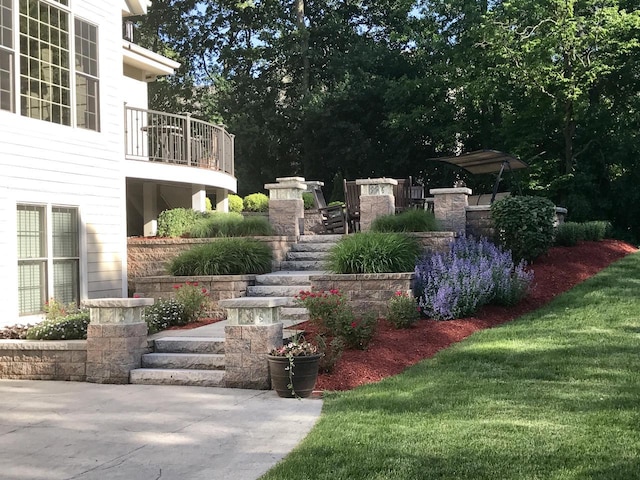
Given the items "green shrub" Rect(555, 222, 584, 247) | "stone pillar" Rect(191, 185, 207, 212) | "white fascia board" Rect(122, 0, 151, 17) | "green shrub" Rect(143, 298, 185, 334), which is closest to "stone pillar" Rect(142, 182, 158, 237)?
"stone pillar" Rect(191, 185, 207, 212)

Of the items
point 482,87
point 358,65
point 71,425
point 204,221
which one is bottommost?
point 71,425

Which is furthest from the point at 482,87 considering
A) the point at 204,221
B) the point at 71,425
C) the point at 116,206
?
the point at 71,425

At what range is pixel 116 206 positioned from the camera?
→ 1159 centimetres

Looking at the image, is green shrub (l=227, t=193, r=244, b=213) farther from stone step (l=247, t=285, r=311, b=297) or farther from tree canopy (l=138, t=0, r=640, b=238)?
stone step (l=247, t=285, r=311, b=297)

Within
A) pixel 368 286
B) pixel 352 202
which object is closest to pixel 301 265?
pixel 368 286

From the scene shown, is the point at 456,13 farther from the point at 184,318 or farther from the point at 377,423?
the point at 377,423

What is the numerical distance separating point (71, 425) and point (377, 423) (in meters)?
2.67

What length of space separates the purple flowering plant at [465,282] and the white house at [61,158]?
5.50 metres

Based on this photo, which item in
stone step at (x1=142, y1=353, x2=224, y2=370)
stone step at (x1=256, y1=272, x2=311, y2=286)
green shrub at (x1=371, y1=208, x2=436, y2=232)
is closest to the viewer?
stone step at (x1=142, y1=353, x2=224, y2=370)

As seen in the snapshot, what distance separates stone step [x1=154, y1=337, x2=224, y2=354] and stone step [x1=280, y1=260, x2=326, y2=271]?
3946 millimetres

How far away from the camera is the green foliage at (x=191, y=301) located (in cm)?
966

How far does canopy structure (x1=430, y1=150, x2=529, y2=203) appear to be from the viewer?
47.0 ft

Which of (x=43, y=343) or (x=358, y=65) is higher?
(x=358, y=65)

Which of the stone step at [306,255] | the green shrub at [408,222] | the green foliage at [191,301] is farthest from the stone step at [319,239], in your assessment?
the green foliage at [191,301]
